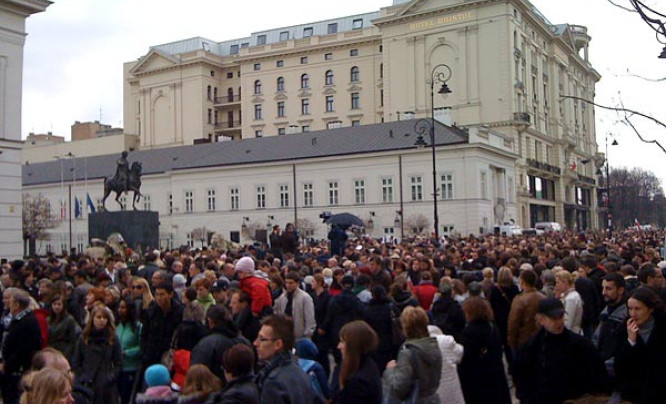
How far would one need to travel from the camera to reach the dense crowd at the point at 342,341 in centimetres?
568

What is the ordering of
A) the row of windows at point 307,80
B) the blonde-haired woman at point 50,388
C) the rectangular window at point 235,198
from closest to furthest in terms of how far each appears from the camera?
1. the blonde-haired woman at point 50,388
2. the rectangular window at point 235,198
3. the row of windows at point 307,80

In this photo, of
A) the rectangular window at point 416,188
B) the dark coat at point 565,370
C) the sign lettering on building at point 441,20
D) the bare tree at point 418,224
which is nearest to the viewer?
the dark coat at point 565,370

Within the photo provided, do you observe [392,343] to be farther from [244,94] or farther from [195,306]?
[244,94]

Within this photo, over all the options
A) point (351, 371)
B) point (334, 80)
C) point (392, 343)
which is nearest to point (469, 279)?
point (392, 343)

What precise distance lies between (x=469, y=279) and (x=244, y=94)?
8775cm

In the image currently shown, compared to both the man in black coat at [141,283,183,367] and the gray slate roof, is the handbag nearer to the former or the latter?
the man in black coat at [141,283,183,367]

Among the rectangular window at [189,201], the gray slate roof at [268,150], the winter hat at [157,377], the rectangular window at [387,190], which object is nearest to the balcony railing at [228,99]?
the gray slate roof at [268,150]

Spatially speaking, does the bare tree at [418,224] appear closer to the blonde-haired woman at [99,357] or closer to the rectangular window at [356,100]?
the rectangular window at [356,100]

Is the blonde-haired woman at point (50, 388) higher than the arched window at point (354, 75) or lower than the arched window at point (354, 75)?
lower

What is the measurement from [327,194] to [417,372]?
53.6 m

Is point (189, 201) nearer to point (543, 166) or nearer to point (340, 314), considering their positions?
point (543, 166)

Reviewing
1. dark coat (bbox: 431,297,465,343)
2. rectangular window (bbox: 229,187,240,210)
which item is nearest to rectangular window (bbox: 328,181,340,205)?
rectangular window (bbox: 229,187,240,210)

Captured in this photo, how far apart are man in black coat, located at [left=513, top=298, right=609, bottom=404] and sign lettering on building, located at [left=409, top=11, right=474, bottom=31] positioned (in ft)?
233

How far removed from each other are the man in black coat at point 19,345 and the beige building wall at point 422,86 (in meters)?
61.8
